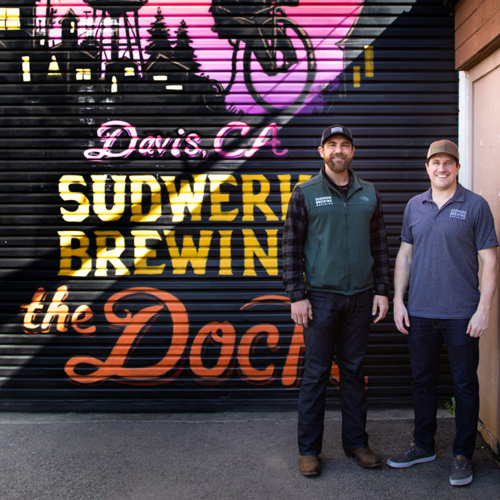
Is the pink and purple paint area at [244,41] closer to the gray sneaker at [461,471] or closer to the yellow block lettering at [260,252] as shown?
the yellow block lettering at [260,252]

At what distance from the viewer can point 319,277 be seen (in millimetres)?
3404

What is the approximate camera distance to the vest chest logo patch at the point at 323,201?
3400 millimetres

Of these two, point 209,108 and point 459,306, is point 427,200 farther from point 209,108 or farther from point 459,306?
point 209,108

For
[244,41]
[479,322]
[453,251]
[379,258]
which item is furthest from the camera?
[244,41]

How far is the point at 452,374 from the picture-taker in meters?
3.39

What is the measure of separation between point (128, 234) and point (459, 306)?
2.91 metres

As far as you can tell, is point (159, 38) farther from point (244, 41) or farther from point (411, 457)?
point (411, 457)

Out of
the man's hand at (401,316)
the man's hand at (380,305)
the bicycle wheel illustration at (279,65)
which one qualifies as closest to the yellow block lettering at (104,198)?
the bicycle wheel illustration at (279,65)

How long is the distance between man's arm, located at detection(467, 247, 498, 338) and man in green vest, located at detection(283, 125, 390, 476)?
580 millimetres

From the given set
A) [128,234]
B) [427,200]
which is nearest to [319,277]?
[427,200]

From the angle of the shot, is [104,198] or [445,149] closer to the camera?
[445,149]

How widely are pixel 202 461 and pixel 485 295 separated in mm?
2342

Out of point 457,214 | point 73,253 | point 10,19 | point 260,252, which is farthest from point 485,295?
point 10,19

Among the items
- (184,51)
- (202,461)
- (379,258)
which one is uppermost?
(184,51)
